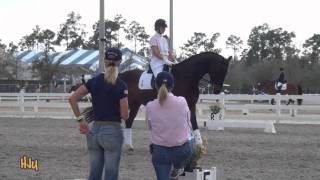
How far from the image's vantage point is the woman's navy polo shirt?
6.52 meters

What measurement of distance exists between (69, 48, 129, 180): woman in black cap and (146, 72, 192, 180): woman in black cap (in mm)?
375

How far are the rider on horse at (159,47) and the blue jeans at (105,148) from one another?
18.9ft

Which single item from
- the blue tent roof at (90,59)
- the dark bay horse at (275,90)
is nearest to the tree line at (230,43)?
the blue tent roof at (90,59)

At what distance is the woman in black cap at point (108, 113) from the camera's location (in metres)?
6.54

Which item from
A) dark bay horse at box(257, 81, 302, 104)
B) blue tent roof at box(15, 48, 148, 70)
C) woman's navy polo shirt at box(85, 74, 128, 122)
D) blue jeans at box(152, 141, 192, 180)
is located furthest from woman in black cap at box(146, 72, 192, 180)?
blue tent roof at box(15, 48, 148, 70)

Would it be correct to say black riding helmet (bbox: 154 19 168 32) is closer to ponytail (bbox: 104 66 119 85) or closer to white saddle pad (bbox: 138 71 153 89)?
white saddle pad (bbox: 138 71 153 89)

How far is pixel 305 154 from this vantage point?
42.7ft

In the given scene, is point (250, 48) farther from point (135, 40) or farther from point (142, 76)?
point (142, 76)

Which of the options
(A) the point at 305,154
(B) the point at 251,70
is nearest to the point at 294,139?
(A) the point at 305,154

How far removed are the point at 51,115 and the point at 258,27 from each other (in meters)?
88.5

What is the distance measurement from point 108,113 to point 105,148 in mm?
410

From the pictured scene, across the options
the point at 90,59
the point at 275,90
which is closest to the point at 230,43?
the point at 90,59

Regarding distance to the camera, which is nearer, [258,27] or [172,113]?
[172,113]

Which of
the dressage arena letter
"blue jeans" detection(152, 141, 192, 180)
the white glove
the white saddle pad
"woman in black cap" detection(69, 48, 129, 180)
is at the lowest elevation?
the dressage arena letter
